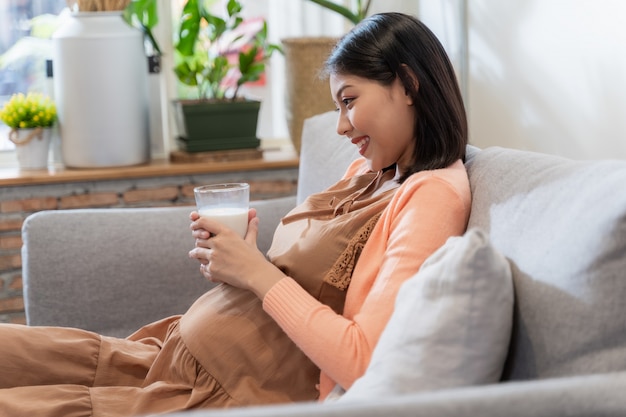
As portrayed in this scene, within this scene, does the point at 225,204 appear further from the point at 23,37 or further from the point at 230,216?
the point at 23,37

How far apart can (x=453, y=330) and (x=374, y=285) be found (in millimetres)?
292

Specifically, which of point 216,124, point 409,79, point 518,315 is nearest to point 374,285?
point 518,315

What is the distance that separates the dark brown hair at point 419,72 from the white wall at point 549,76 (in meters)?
0.61

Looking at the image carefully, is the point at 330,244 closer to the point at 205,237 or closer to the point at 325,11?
the point at 205,237

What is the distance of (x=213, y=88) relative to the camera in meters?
3.24

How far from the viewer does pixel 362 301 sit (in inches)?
56.9

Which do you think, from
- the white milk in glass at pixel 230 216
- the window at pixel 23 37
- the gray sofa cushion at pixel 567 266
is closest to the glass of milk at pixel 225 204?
the white milk in glass at pixel 230 216

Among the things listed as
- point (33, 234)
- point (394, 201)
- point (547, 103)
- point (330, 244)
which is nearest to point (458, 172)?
point (394, 201)

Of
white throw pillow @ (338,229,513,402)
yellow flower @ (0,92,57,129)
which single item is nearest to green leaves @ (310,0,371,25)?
yellow flower @ (0,92,57,129)

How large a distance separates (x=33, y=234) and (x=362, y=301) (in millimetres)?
1033

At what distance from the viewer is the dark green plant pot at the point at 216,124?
3137 mm

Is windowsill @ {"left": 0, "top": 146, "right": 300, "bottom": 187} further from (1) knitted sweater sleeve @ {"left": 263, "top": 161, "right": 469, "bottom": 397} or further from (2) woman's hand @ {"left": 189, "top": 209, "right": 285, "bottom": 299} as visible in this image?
(1) knitted sweater sleeve @ {"left": 263, "top": 161, "right": 469, "bottom": 397}

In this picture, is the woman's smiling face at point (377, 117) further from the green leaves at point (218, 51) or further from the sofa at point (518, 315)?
the green leaves at point (218, 51)

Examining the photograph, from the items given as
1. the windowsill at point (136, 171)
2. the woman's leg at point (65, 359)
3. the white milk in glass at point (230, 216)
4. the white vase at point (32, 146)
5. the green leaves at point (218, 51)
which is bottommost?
the woman's leg at point (65, 359)
